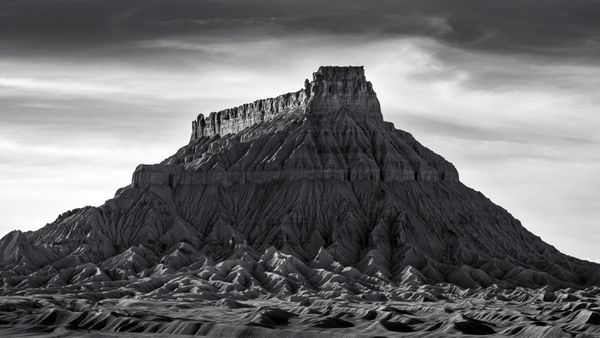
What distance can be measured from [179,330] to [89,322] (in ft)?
54.4

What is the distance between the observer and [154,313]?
641 ft

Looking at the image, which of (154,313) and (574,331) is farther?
(154,313)

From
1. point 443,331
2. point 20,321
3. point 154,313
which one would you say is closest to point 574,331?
point 443,331

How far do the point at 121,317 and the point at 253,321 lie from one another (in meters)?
20.3

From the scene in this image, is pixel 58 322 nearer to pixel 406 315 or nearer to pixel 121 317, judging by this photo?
pixel 121 317

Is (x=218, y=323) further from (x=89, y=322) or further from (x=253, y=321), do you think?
(x=89, y=322)

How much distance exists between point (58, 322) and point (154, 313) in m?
16.1

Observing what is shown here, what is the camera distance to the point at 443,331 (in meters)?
181

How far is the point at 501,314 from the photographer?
197 m

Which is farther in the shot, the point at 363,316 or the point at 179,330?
the point at 363,316

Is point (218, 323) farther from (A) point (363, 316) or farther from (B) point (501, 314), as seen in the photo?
(B) point (501, 314)

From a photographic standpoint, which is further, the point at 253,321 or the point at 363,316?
the point at 363,316

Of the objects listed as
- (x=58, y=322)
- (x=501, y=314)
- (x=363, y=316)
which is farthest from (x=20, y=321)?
(x=501, y=314)

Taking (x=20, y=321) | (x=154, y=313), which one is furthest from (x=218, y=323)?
(x=20, y=321)
